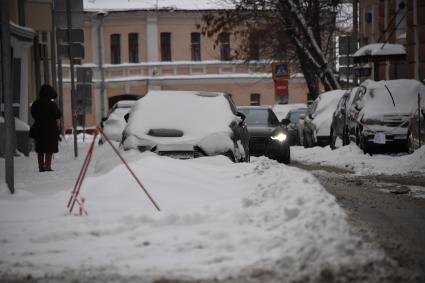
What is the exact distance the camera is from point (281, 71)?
31750 millimetres

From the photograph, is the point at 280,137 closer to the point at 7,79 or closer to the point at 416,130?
the point at 416,130

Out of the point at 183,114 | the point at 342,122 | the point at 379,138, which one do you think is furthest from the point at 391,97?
the point at 183,114

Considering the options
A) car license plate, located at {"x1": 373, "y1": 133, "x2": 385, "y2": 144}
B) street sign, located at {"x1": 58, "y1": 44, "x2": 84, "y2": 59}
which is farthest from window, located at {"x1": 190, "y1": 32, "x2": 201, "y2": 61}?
car license plate, located at {"x1": 373, "y1": 133, "x2": 385, "y2": 144}

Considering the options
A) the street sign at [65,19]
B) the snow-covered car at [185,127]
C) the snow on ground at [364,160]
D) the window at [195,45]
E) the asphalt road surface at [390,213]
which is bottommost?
the snow on ground at [364,160]

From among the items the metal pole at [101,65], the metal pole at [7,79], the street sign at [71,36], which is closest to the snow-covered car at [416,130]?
the street sign at [71,36]

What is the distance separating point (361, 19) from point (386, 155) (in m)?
26.4

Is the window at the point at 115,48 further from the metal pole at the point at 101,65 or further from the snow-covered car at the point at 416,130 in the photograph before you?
the snow-covered car at the point at 416,130

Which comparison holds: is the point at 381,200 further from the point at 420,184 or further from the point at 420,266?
the point at 420,266

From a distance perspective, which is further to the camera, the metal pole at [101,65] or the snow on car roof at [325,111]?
the metal pole at [101,65]

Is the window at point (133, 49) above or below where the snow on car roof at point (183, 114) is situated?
above

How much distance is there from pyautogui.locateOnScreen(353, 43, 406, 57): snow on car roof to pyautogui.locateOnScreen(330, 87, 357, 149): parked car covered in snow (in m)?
7.37

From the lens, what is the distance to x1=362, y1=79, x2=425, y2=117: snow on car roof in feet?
63.2

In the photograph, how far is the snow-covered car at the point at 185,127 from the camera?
12695 millimetres

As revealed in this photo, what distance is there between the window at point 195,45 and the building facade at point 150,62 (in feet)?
0.91
